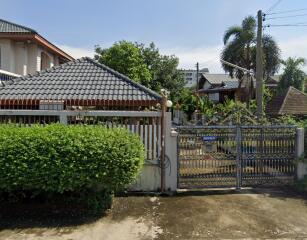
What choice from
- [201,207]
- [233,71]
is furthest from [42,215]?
[233,71]

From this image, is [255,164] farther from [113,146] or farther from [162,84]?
[162,84]

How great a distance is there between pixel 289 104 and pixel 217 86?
26299 millimetres

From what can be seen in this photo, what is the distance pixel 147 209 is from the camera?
769cm

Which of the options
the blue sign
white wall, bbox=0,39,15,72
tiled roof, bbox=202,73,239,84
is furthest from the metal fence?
tiled roof, bbox=202,73,239,84

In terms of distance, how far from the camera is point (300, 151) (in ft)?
31.8

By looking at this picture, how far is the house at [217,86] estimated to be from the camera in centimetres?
4256

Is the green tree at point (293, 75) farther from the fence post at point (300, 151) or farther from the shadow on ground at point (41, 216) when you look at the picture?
the shadow on ground at point (41, 216)

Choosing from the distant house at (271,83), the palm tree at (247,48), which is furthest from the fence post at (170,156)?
the distant house at (271,83)

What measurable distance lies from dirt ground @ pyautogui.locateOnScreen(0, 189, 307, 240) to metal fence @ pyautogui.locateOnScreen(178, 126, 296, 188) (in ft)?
2.64

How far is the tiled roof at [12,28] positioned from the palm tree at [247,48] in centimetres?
2472

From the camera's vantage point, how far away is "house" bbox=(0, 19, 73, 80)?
47.6ft

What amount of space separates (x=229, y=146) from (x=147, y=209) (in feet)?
9.43

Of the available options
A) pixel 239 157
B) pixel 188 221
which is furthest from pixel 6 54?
pixel 188 221

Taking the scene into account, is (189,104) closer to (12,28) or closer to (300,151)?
(12,28)
